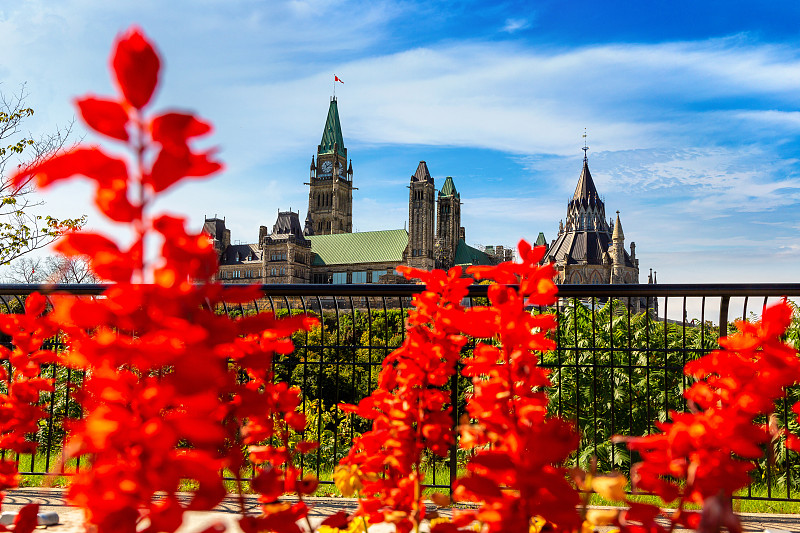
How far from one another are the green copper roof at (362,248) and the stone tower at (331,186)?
14721 mm

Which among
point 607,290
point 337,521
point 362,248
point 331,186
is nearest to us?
point 337,521

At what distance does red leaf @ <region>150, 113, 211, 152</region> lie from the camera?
34.9 inches

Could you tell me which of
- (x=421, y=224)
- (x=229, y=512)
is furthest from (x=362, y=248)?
(x=229, y=512)

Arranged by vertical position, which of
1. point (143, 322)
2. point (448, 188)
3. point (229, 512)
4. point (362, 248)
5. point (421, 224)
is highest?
point (448, 188)

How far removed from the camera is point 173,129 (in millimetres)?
891

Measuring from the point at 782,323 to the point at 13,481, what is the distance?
178 cm

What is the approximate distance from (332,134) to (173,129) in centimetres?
11561

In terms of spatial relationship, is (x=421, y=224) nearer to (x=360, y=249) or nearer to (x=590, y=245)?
(x=360, y=249)

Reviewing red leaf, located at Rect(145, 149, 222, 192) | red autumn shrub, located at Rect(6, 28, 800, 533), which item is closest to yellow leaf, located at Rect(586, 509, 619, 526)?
red autumn shrub, located at Rect(6, 28, 800, 533)

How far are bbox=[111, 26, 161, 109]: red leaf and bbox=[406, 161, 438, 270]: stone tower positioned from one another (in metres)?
84.3

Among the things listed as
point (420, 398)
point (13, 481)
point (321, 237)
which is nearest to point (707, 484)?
point (420, 398)

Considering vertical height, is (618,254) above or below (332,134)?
below

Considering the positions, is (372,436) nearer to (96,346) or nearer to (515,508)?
(515,508)

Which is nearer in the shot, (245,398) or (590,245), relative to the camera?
(245,398)
